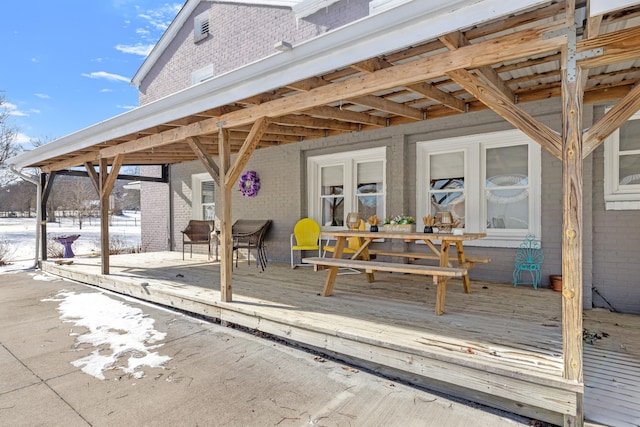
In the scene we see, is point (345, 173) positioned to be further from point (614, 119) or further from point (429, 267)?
point (614, 119)

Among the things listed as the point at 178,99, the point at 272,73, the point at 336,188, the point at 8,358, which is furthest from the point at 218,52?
the point at 8,358

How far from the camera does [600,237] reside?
3930mm

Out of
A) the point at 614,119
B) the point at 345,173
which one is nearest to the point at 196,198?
the point at 345,173

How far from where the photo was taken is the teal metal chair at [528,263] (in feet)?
14.0

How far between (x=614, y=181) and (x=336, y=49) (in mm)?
3274

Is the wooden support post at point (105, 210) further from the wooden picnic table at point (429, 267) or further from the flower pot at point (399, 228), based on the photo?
the flower pot at point (399, 228)

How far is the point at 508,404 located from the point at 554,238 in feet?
8.48

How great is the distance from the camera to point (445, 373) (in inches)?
94.4

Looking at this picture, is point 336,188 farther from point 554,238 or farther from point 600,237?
point 600,237

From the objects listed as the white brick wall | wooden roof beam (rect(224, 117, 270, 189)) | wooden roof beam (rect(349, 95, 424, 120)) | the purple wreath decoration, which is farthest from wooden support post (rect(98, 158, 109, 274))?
wooden roof beam (rect(349, 95, 424, 120))

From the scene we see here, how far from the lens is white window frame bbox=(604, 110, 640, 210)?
12.5 ft

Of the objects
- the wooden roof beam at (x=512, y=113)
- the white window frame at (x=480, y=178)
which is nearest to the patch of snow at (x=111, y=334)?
the wooden roof beam at (x=512, y=113)

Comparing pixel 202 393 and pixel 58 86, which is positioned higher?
pixel 58 86

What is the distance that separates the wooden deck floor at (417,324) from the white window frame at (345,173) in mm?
1315
